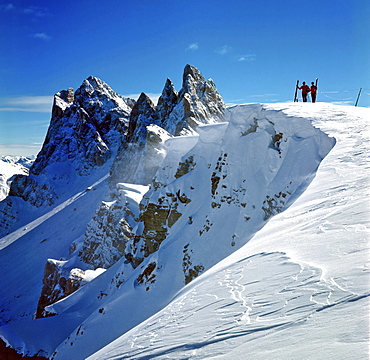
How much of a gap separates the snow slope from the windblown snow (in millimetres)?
18

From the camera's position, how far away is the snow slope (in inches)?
105

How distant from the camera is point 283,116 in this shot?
20391mm

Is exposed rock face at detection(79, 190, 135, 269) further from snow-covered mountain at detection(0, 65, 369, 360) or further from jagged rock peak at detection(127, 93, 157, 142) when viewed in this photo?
jagged rock peak at detection(127, 93, 157, 142)

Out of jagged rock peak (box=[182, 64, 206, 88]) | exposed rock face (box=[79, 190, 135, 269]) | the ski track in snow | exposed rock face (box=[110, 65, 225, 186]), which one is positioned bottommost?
exposed rock face (box=[79, 190, 135, 269])

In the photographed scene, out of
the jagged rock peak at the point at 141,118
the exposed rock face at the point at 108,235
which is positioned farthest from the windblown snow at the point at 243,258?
the jagged rock peak at the point at 141,118

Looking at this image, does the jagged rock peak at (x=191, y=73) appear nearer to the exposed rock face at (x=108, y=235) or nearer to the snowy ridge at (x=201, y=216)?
the exposed rock face at (x=108, y=235)

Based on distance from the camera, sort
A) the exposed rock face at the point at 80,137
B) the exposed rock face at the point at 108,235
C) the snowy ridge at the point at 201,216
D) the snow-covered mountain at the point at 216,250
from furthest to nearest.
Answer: the exposed rock face at the point at 80,137 < the exposed rock face at the point at 108,235 < the snowy ridge at the point at 201,216 < the snow-covered mountain at the point at 216,250

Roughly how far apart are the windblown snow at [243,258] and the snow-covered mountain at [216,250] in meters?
0.03

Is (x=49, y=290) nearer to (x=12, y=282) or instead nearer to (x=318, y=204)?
(x=12, y=282)

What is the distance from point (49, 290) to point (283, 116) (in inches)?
1673

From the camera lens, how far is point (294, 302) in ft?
11.1

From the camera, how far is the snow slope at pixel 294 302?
2.66 metres

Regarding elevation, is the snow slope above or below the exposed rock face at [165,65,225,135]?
below

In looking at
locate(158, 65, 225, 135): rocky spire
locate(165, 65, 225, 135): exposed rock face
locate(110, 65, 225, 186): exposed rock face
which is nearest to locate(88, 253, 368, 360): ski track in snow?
locate(110, 65, 225, 186): exposed rock face
